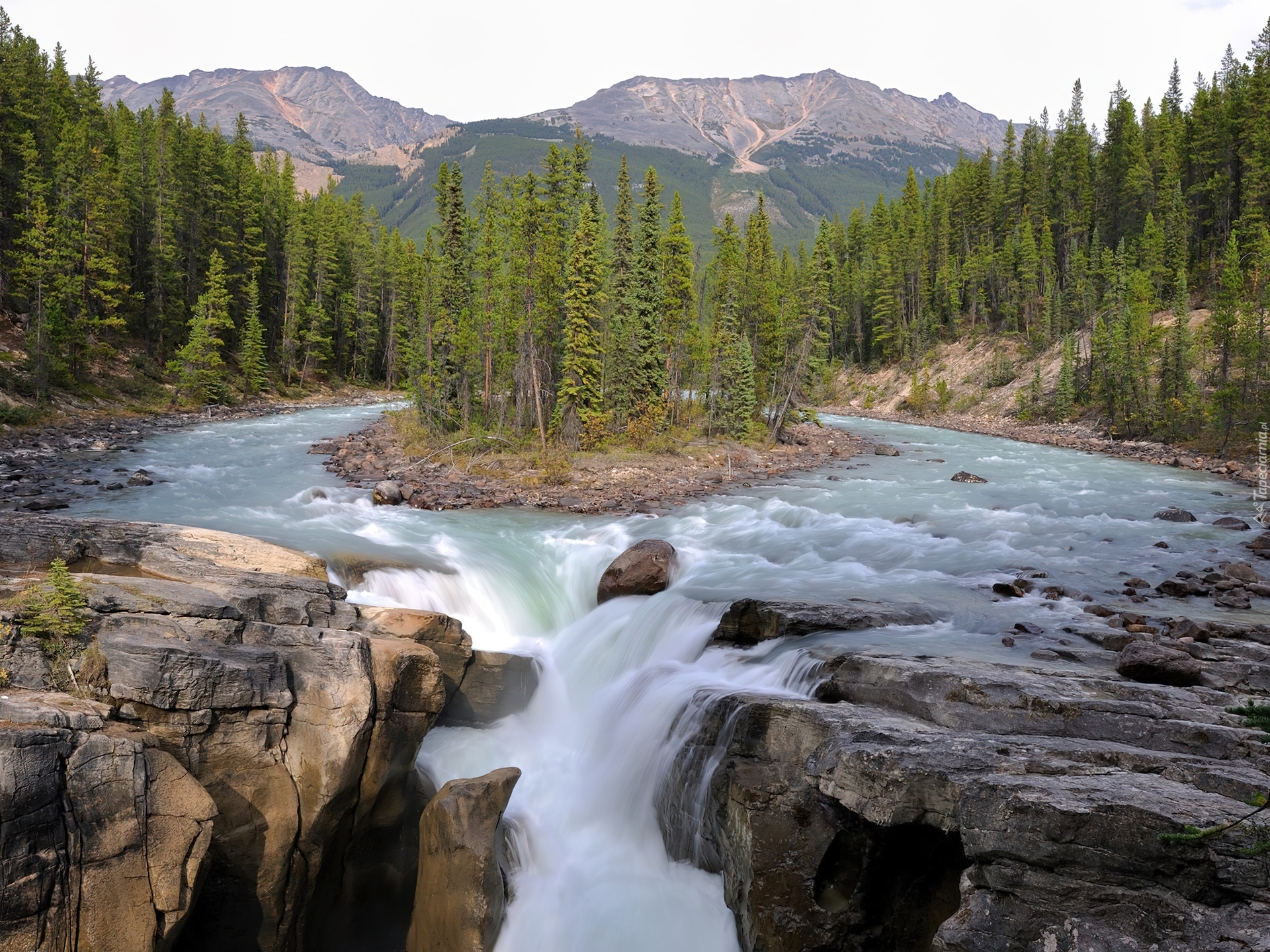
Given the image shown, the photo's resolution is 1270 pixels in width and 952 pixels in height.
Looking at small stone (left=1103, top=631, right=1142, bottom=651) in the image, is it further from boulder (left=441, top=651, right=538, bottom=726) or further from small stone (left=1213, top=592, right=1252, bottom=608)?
boulder (left=441, top=651, right=538, bottom=726)

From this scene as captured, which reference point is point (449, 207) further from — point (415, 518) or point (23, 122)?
point (23, 122)

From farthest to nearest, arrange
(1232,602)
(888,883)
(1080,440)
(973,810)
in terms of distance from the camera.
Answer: (1080,440) → (1232,602) → (888,883) → (973,810)

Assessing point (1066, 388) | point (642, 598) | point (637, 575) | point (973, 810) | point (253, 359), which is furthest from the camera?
point (253, 359)

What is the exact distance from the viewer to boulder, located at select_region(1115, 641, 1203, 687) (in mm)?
9727

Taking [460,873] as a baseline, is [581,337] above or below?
above

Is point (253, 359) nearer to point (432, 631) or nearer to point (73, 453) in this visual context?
point (73, 453)

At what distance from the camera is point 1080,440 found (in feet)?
155

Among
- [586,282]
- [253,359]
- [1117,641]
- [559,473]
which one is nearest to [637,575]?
[1117,641]

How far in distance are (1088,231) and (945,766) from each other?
8800 centimetres

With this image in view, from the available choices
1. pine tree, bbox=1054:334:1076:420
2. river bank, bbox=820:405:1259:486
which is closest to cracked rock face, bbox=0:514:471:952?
river bank, bbox=820:405:1259:486

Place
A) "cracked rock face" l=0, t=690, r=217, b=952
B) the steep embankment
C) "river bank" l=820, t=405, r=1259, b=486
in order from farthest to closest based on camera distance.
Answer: the steep embankment
"river bank" l=820, t=405, r=1259, b=486
"cracked rock face" l=0, t=690, r=217, b=952

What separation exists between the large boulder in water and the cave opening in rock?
30.7ft

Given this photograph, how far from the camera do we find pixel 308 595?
39.2 feet

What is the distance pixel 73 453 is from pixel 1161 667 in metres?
36.2
